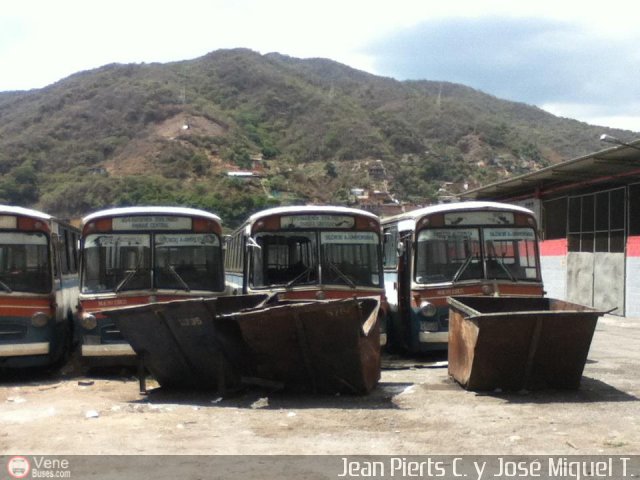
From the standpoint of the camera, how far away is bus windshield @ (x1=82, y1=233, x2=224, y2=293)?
40.5 feet

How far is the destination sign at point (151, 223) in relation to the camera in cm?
1255

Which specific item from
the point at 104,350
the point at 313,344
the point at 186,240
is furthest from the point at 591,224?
the point at 313,344

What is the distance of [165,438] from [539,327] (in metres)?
4.64

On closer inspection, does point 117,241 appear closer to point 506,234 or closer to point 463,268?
point 463,268

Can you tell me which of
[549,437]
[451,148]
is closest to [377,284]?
[549,437]

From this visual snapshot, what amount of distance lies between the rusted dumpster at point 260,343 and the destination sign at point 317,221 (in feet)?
9.45

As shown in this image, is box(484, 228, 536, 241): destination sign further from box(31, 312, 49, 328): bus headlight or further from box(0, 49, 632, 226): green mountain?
box(0, 49, 632, 226): green mountain

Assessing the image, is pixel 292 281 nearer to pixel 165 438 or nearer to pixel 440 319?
pixel 440 319

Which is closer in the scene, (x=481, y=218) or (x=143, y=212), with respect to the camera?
(x=143, y=212)

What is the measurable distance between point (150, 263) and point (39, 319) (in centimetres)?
188

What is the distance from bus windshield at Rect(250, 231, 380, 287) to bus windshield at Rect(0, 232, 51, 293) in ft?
10.8

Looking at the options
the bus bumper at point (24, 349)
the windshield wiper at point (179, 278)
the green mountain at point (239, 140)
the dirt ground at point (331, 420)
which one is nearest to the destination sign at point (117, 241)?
the windshield wiper at point (179, 278)

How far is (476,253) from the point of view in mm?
13555

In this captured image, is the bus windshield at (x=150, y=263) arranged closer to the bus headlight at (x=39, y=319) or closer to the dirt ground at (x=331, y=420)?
the bus headlight at (x=39, y=319)
